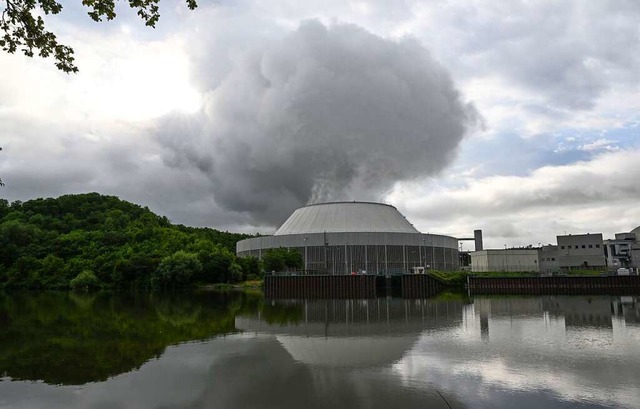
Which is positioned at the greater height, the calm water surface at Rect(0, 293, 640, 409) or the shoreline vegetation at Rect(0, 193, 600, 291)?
the shoreline vegetation at Rect(0, 193, 600, 291)

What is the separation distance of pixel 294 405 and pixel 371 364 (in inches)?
163

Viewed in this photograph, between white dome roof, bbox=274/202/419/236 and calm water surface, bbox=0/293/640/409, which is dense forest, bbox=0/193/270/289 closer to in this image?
white dome roof, bbox=274/202/419/236

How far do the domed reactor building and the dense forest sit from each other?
24.0 feet

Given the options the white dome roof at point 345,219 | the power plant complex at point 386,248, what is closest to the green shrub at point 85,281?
the power plant complex at point 386,248

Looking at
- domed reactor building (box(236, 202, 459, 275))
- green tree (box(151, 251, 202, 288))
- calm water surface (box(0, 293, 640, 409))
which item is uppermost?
domed reactor building (box(236, 202, 459, 275))

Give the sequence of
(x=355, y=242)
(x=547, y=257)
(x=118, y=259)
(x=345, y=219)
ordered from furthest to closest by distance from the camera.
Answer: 1. (x=547, y=257)
2. (x=118, y=259)
3. (x=345, y=219)
4. (x=355, y=242)

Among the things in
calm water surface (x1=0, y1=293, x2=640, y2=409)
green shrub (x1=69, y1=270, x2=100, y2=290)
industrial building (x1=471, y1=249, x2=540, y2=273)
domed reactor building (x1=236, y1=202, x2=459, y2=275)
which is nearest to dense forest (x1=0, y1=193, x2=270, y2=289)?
green shrub (x1=69, y1=270, x2=100, y2=290)

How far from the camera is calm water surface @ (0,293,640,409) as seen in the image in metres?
10.0

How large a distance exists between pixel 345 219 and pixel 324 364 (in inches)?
2454

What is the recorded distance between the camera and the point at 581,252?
79.3m

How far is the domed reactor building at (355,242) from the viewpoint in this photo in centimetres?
6975

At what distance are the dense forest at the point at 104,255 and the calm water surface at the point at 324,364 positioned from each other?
44720 millimetres

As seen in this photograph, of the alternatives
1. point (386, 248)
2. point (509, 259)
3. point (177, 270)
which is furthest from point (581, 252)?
point (177, 270)

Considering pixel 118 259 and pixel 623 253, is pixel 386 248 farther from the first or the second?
pixel 623 253
